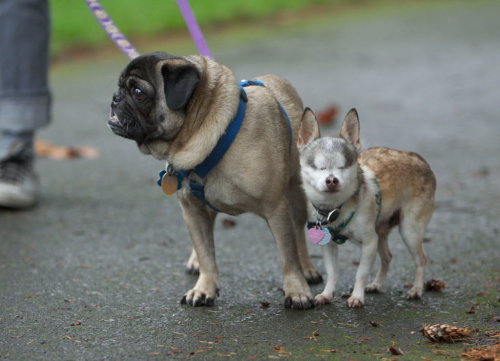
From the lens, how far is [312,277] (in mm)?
4855

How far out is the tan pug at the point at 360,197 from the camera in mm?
4070

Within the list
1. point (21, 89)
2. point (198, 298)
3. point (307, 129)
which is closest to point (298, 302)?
point (198, 298)

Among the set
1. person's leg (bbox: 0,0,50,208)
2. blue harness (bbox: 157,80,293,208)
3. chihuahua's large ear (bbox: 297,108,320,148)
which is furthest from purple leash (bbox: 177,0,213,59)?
person's leg (bbox: 0,0,50,208)

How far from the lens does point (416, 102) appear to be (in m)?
9.96

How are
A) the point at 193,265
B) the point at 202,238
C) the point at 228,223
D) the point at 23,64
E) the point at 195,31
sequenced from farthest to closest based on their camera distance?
the point at 23,64
the point at 228,223
the point at 195,31
the point at 193,265
the point at 202,238

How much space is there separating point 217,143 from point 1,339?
1343mm

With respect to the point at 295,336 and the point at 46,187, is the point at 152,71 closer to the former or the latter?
the point at 295,336

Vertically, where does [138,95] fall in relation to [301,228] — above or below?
above

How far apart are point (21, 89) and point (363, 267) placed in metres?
3.31

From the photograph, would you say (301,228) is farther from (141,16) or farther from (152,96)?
(141,16)

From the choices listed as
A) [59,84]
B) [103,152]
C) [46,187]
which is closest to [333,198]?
[46,187]

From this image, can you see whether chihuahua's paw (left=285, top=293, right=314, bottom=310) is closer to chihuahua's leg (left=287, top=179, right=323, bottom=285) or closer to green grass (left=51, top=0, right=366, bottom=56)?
chihuahua's leg (left=287, top=179, right=323, bottom=285)

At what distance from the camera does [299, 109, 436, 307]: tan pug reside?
4.07 m

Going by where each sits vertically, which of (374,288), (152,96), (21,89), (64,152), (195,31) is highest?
(195,31)
